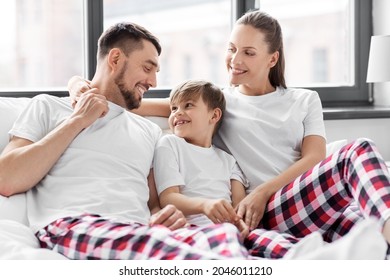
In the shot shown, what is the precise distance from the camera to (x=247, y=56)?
6.45 feet

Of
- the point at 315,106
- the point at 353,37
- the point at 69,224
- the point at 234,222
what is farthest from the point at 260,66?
the point at 353,37

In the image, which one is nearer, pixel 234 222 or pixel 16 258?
pixel 16 258

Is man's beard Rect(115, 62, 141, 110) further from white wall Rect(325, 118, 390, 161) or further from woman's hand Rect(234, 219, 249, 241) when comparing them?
white wall Rect(325, 118, 390, 161)

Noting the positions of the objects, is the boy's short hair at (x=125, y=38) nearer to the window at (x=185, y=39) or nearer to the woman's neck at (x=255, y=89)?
the woman's neck at (x=255, y=89)

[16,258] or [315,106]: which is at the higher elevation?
[315,106]

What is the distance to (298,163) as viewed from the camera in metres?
1.85

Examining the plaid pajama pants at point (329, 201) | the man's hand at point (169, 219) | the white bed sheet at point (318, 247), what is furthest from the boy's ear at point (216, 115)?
the white bed sheet at point (318, 247)

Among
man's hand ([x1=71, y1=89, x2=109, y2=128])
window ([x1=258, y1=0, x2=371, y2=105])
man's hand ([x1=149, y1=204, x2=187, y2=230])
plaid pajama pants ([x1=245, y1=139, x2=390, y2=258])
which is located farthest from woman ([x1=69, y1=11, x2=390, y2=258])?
window ([x1=258, y1=0, x2=371, y2=105])

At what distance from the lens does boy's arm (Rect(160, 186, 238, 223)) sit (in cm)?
157
